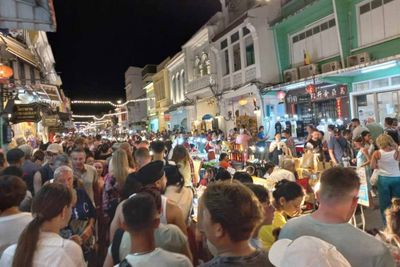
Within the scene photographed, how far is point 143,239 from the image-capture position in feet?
7.89

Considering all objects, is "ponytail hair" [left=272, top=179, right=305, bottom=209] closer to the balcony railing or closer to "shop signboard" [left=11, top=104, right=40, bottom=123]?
"shop signboard" [left=11, top=104, right=40, bottom=123]

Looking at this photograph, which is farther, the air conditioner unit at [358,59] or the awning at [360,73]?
the air conditioner unit at [358,59]

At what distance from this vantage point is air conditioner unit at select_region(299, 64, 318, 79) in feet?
55.8

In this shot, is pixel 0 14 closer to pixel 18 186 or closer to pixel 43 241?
pixel 18 186

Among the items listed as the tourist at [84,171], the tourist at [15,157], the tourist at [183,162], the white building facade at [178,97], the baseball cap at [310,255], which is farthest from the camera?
the white building facade at [178,97]

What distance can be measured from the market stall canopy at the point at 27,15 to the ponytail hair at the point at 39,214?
21.9 feet

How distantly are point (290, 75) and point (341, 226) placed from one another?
17621 mm

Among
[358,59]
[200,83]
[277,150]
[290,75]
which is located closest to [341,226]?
[277,150]

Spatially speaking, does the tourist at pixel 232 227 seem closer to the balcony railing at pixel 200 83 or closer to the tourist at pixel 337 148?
the tourist at pixel 337 148

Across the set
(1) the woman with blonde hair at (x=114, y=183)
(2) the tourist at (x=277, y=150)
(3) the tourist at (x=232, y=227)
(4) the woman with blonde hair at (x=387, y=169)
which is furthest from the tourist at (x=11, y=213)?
(2) the tourist at (x=277, y=150)

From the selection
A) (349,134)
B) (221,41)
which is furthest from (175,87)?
(349,134)

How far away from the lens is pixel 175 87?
3944cm

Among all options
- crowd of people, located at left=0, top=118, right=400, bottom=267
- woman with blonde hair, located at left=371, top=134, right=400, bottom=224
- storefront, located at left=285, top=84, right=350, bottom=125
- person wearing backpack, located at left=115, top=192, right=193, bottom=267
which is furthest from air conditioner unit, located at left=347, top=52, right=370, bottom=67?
person wearing backpack, located at left=115, top=192, right=193, bottom=267

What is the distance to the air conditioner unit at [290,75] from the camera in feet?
60.8
